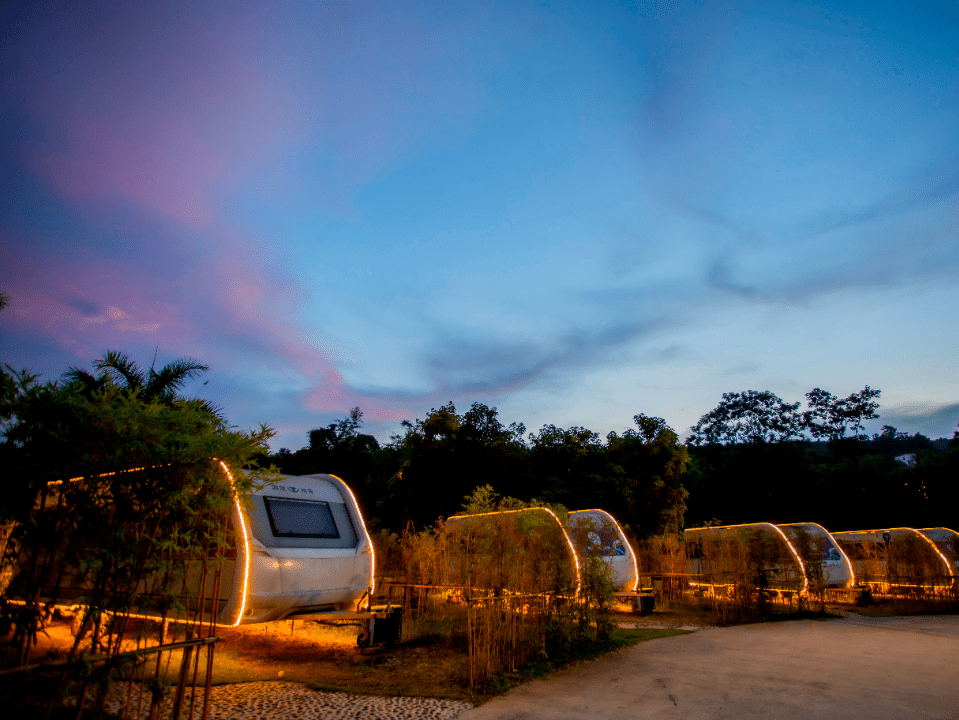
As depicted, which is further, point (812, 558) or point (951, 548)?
point (951, 548)

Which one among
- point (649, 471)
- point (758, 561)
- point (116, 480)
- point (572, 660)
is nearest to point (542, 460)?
Answer: point (649, 471)

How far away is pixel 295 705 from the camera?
588 centimetres

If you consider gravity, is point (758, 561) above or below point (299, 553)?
below

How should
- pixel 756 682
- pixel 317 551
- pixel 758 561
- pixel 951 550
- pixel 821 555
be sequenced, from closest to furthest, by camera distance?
1. pixel 756 682
2. pixel 317 551
3. pixel 758 561
4. pixel 821 555
5. pixel 951 550

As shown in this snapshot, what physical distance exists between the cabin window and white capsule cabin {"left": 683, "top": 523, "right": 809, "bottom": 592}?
32.2ft

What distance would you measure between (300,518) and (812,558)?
12.1m

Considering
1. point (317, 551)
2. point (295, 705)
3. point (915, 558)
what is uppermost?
point (317, 551)

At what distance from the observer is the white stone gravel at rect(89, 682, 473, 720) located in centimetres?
554

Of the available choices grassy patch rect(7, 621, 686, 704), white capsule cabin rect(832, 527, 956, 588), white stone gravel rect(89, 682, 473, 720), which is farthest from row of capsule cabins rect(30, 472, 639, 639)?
white capsule cabin rect(832, 527, 956, 588)

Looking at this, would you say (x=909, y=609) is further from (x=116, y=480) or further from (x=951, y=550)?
(x=116, y=480)

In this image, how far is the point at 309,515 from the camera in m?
8.07

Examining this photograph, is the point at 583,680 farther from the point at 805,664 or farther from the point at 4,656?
the point at 4,656

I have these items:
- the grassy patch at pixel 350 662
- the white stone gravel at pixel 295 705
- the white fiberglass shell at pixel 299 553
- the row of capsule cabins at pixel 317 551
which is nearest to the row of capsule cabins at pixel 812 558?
the grassy patch at pixel 350 662

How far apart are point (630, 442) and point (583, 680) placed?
17.9 m
